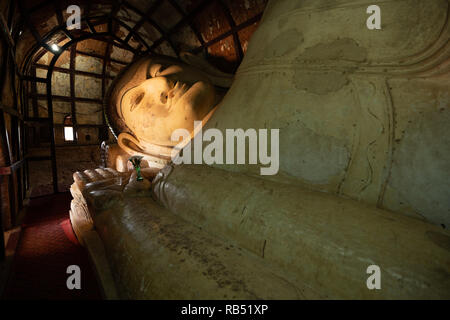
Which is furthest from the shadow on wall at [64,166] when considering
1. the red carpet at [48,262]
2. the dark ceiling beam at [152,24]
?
the dark ceiling beam at [152,24]

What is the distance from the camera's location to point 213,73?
9.58 ft

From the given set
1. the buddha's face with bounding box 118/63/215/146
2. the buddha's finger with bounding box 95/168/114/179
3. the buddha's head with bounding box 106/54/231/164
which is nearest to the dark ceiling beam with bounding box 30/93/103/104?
the buddha's head with bounding box 106/54/231/164

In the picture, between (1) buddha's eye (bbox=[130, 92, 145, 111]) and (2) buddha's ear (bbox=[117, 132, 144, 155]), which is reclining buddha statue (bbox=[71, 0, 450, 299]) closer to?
(1) buddha's eye (bbox=[130, 92, 145, 111])

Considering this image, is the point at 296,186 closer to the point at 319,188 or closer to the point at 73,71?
the point at 319,188

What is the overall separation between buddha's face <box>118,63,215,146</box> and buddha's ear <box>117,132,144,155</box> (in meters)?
0.40

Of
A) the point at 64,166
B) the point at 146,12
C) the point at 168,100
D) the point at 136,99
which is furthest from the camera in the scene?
the point at 64,166

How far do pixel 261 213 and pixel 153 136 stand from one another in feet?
6.45

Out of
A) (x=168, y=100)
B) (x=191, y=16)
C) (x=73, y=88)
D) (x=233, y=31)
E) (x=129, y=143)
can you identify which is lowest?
(x=129, y=143)

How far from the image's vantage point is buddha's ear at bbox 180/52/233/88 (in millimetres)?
2820

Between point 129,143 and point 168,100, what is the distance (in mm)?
1088

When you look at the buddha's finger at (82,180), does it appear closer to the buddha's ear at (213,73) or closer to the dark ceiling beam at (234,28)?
the buddha's ear at (213,73)

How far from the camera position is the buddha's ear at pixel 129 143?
2.94 m

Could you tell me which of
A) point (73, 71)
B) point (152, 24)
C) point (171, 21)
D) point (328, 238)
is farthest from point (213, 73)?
point (73, 71)

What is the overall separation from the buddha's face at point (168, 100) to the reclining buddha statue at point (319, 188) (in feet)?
2.28
